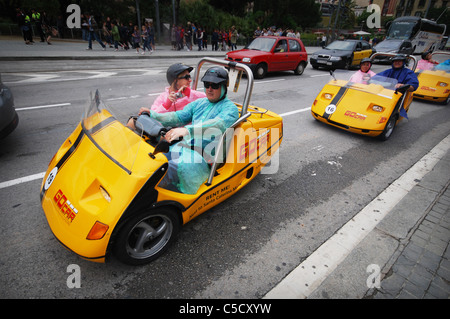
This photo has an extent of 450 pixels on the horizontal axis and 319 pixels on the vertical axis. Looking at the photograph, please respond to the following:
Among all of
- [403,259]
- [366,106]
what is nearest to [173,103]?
[403,259]

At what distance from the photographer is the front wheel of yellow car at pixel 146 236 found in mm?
1902

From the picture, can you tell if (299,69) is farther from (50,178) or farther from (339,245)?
(50,178)

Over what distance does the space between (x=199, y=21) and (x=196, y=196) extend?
28349 mm

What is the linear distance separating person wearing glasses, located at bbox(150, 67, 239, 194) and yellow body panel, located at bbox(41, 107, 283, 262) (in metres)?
0.16

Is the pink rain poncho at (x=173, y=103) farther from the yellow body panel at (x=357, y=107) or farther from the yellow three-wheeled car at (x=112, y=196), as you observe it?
the yellow body panel at (x=357, y=107)

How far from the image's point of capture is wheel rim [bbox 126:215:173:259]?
2.07 m

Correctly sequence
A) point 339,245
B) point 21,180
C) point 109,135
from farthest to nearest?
point 21,180 < point 339,245 < point 109,135

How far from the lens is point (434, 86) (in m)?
7.92

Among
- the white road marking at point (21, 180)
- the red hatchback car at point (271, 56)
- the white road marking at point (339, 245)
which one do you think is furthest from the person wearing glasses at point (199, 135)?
the red hatchback car at point (271, 56)

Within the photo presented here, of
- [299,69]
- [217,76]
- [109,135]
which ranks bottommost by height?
[109,135]

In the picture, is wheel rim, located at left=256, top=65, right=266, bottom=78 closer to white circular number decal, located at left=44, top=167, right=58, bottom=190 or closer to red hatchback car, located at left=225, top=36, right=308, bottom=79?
red hatchback car, located at left=225, top=36, right=308, bottom=79

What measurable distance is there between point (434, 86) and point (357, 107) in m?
5.22

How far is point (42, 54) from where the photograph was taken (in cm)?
1259

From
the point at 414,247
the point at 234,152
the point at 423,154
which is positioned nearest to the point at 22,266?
the point at 234,152
